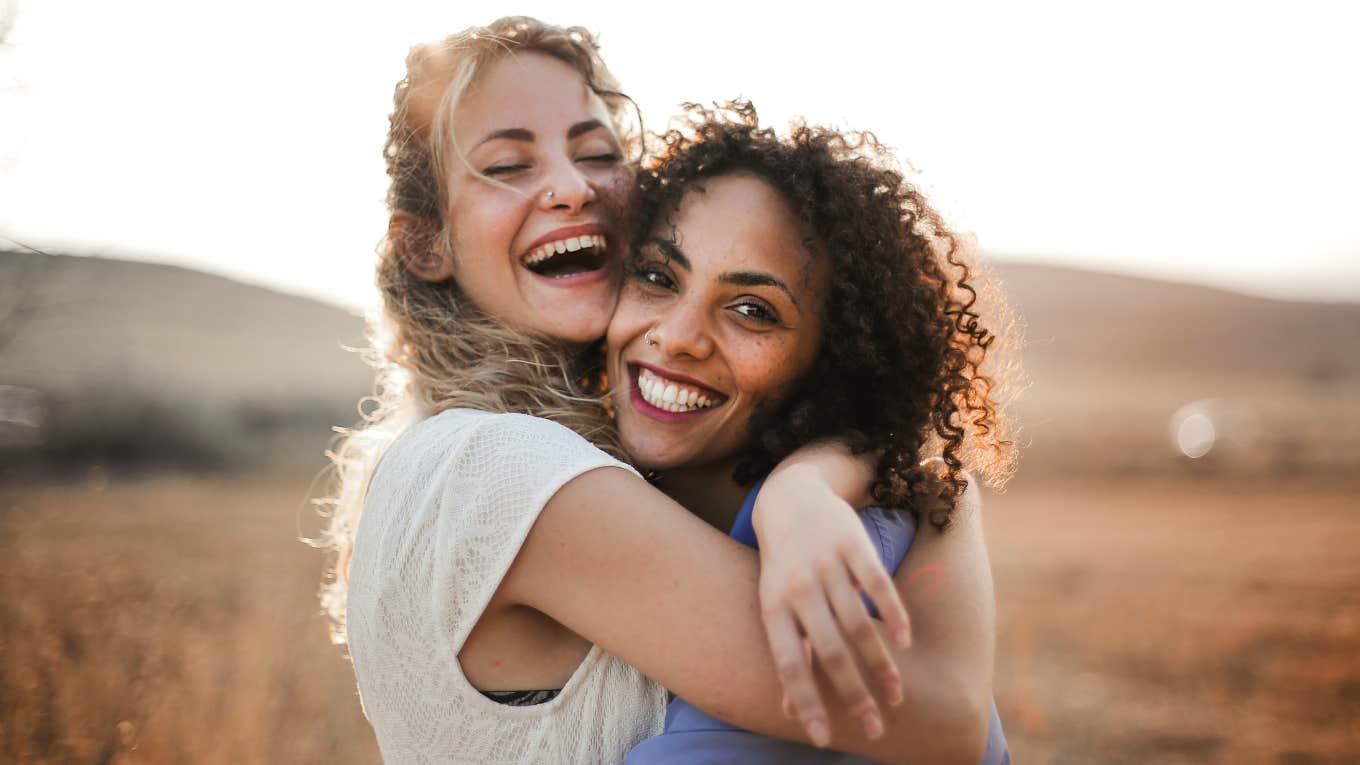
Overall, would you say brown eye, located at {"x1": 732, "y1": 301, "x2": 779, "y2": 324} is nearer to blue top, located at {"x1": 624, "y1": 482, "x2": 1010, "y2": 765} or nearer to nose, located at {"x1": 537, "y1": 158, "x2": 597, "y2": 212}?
nose, located at {"x1": 537, "y1": 158, "x2": 597, "y2": 212}

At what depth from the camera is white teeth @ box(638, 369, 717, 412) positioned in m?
2.62

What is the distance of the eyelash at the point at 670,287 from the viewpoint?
262cm

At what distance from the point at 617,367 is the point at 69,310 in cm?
272

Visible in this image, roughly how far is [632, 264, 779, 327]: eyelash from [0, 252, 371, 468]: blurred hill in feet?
6.05

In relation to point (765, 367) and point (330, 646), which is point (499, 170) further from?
point (330, 646)

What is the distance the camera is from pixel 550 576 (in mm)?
1985

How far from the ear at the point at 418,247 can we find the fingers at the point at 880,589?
1958 mm

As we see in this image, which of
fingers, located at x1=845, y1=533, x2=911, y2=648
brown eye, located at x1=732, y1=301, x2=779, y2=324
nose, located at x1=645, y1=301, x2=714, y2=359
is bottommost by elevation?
fingers, located at x1=845, y1=533, x2=911, y2=648

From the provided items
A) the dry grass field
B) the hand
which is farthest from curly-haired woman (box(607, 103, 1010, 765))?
the dry grass field

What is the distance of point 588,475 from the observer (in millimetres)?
1990

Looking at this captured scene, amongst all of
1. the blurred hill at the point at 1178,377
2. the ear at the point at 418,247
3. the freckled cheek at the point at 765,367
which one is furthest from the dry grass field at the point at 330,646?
the freckled cheek at the point at 765,367

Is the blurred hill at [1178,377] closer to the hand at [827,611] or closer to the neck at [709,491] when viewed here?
the neck at [709,491]

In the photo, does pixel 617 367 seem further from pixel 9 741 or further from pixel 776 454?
pixel 9 741

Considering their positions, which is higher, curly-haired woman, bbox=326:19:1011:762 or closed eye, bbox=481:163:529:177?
closed eye, bbox=481:163:529:177
